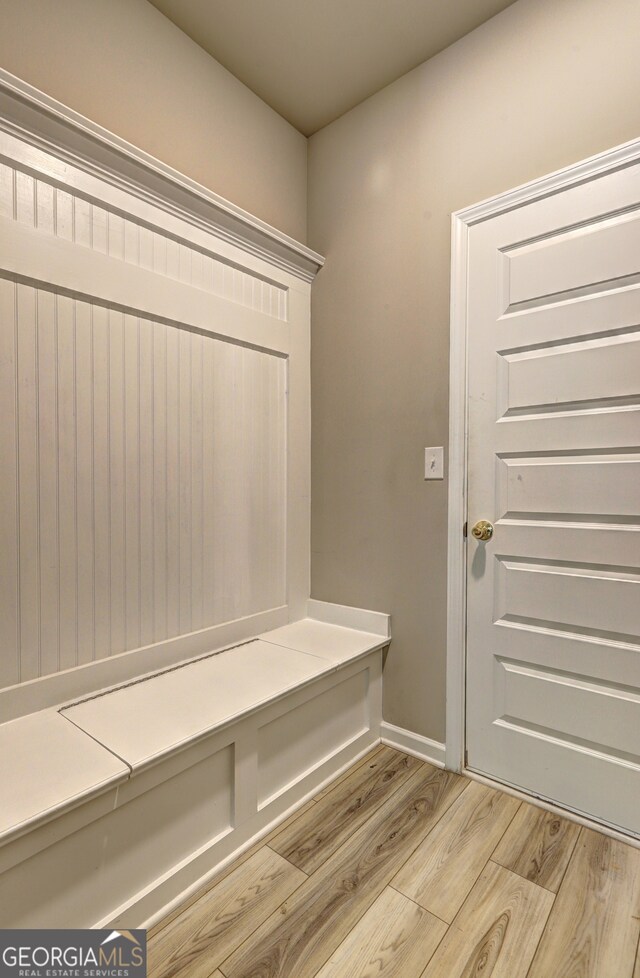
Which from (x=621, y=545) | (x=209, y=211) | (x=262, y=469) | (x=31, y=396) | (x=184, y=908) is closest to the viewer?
(x=184, y=908)

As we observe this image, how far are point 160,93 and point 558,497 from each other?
6.56 ft

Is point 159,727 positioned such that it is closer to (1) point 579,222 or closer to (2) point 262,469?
(2) point 262,469

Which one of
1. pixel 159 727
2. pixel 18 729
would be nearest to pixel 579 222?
pixel 159 727

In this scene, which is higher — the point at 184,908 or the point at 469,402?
the point at 469,402

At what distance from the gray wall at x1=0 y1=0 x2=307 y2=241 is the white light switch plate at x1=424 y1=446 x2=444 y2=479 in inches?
49.1

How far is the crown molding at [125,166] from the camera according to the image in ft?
4.47

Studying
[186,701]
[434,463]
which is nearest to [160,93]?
[434,463]

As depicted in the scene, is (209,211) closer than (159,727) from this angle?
No

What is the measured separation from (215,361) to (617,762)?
1.96 meters

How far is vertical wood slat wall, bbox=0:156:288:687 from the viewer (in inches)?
56.0

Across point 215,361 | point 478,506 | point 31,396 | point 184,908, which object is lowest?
point 184,908

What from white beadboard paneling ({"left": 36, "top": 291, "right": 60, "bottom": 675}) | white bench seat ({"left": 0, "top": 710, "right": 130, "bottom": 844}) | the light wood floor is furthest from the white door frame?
white beadboard paneling ({"left": 36, "top": 291, "right": 60, "bottom": 675})

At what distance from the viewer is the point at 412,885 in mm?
1380

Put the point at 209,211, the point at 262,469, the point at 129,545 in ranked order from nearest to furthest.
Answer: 1. the point at 129,545
2. the point at 209,211
3. the point at 262,469
